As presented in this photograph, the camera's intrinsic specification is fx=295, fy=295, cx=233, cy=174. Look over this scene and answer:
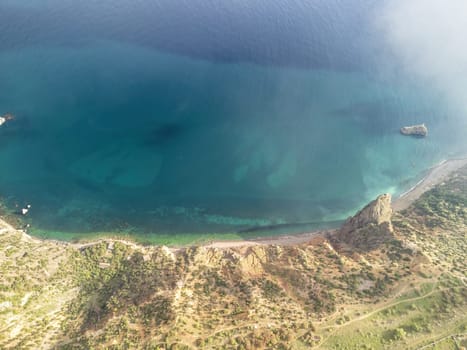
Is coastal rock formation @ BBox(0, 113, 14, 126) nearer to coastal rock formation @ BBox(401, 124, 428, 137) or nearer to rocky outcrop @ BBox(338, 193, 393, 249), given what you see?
rocky outcrop @ BBox(338, 193, 393, 249)

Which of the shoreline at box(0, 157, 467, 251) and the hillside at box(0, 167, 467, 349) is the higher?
the shoreline at box(0, 157, 467, 251)

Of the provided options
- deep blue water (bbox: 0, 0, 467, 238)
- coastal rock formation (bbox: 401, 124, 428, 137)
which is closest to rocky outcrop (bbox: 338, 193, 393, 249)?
A: deep blue water (bbox: 0, 0, 467, 238)

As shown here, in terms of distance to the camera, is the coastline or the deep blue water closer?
the deep blue water

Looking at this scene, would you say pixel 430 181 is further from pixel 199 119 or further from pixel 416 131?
pixel 199 119

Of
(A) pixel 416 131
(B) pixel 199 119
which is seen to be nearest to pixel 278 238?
(B) pixel 199 119

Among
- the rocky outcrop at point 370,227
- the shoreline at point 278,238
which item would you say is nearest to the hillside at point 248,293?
the rocky outcrop at point 370,227

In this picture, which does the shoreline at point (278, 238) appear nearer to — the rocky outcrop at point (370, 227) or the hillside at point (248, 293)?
the hillside at point (248, 293)

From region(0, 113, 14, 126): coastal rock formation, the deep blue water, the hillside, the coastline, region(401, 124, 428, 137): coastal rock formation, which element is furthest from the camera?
region(401, 124, 428, 137): coastal rock formation
